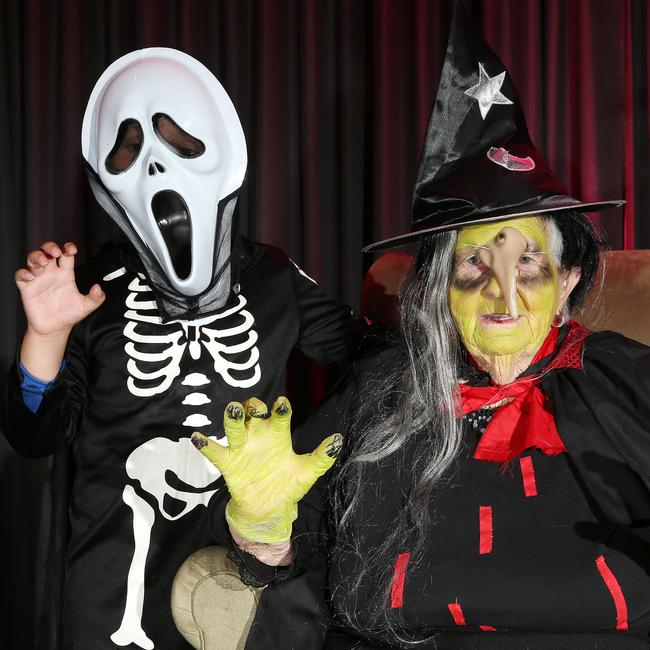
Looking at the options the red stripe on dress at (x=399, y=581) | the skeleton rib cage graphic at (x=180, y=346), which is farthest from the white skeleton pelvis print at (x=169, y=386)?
the red stripe on dress at (x=399, y=581)

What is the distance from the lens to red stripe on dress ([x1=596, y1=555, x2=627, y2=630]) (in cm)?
130

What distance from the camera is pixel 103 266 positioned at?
1854mm

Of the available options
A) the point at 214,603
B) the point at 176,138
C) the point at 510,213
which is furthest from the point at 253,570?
the point at 176,138

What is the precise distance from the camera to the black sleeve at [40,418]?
64.4 inches

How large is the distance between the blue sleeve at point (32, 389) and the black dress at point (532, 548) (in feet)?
1.84

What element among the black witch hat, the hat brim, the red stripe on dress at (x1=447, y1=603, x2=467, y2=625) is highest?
the black witch hat

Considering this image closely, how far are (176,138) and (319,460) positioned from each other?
77cm

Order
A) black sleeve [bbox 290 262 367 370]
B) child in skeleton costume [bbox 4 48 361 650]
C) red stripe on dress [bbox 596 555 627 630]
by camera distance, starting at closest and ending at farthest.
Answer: red stripe on dress [bbox 596 555 627 630] → child in skeleton costume [bbox 4 48 361 650] → black sleeve [bbox 290 262 367 370]

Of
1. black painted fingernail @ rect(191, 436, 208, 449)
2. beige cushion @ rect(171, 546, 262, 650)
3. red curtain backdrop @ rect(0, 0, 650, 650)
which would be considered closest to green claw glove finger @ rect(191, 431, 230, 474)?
black painted fingernail @ rect(191, 436, 208, 449)

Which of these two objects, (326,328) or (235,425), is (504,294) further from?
(326,328)

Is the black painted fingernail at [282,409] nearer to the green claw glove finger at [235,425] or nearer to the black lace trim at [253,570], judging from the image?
the green claw glove finger at [235,425]

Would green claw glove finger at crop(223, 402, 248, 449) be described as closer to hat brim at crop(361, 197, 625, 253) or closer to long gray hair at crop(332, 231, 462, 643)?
long gray hair at crop(332, 231, 462, 643)

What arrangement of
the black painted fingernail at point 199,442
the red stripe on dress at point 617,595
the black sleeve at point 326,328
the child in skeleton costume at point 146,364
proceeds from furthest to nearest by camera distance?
1. the black sleeve at point 326,328
2. the child in skeleton costume at point 146,364
3. the red stripe on dress at point 617,595
4. the black painted fingernail at point 199,442

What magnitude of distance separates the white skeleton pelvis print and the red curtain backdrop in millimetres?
690
